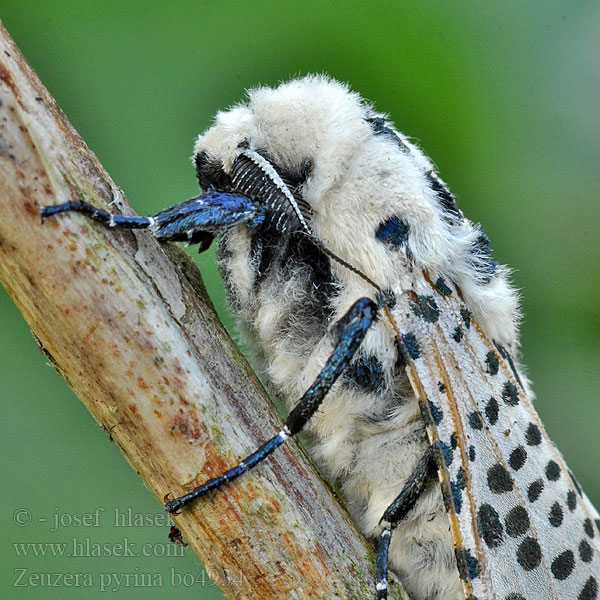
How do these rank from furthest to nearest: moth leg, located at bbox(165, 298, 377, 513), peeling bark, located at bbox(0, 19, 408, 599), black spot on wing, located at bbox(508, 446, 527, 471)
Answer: black spot on wing, located at bbox(508, 446, 527, 471)
moth leg, located at bbox(165, 298, 377, 513)
peeling bark, located at bbox(0, 19, 408, 599)

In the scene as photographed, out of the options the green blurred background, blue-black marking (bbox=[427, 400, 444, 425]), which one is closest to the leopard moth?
blue-black marking (bbox=[427, 400, 444, 425])

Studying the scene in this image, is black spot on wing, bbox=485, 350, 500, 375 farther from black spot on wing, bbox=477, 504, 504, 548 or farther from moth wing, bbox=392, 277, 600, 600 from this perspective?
black spot on wing, bbox=477, 504, 504, 548

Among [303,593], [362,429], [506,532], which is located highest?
[362,429]

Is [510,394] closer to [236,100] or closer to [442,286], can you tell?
[442,286]

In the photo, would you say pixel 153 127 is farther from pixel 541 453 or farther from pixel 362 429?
pixel 541 453

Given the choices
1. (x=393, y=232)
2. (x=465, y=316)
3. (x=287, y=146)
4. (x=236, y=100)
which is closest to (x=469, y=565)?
(x=465, y=316)

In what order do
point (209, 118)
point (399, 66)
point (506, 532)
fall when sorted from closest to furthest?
1. point (506, 532)
2. point (399, 66)
3. point (209, 118)

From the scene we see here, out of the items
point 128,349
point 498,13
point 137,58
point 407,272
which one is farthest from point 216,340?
point 498,13

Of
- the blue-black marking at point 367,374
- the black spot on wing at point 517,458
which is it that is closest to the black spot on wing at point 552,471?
the black spot on wing at point 517,458

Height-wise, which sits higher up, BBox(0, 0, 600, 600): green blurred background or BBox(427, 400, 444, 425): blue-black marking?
BBox(0, 0, 600, 600): green blurred background
